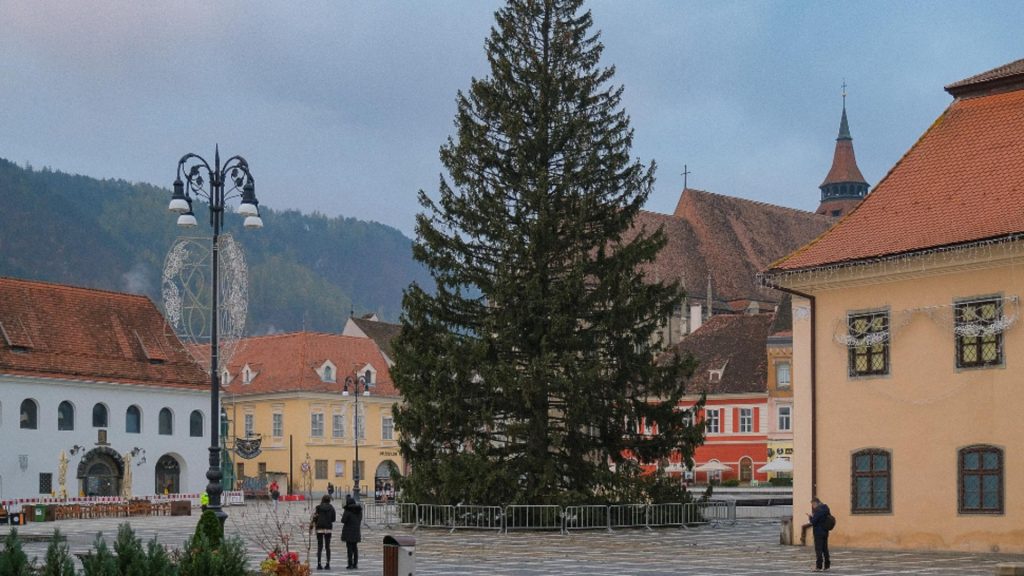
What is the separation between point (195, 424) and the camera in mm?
73562

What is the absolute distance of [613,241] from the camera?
145 feet

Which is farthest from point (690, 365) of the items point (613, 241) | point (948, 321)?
point (948, 321)

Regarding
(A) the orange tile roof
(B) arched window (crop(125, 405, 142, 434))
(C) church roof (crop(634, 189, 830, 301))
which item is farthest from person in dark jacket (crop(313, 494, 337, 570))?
(C) church roof (crop(634, 189, 830, 301))

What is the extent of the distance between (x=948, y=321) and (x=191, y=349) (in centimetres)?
5332

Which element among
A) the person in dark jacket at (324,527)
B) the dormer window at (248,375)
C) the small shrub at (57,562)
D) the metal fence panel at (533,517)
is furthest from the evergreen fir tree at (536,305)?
the dormer window at (248,375)

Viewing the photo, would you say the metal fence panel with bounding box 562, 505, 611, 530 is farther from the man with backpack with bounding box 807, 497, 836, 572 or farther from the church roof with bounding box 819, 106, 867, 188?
the church roof with bounding box 819, 106, 867, 188

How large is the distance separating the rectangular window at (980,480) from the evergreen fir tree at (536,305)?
38.1 feet

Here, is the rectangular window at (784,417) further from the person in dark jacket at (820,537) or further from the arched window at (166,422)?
the person in dark jacket at (820,537)

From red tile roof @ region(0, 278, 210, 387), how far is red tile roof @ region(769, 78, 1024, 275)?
42.3 m

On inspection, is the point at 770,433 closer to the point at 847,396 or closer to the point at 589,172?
the point at 589,172

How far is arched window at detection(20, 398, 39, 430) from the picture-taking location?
65312 mm

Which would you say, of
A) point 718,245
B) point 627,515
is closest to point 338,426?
point 718,245

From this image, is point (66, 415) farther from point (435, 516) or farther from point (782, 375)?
point (782, 375)

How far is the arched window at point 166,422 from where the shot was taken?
71750mm
